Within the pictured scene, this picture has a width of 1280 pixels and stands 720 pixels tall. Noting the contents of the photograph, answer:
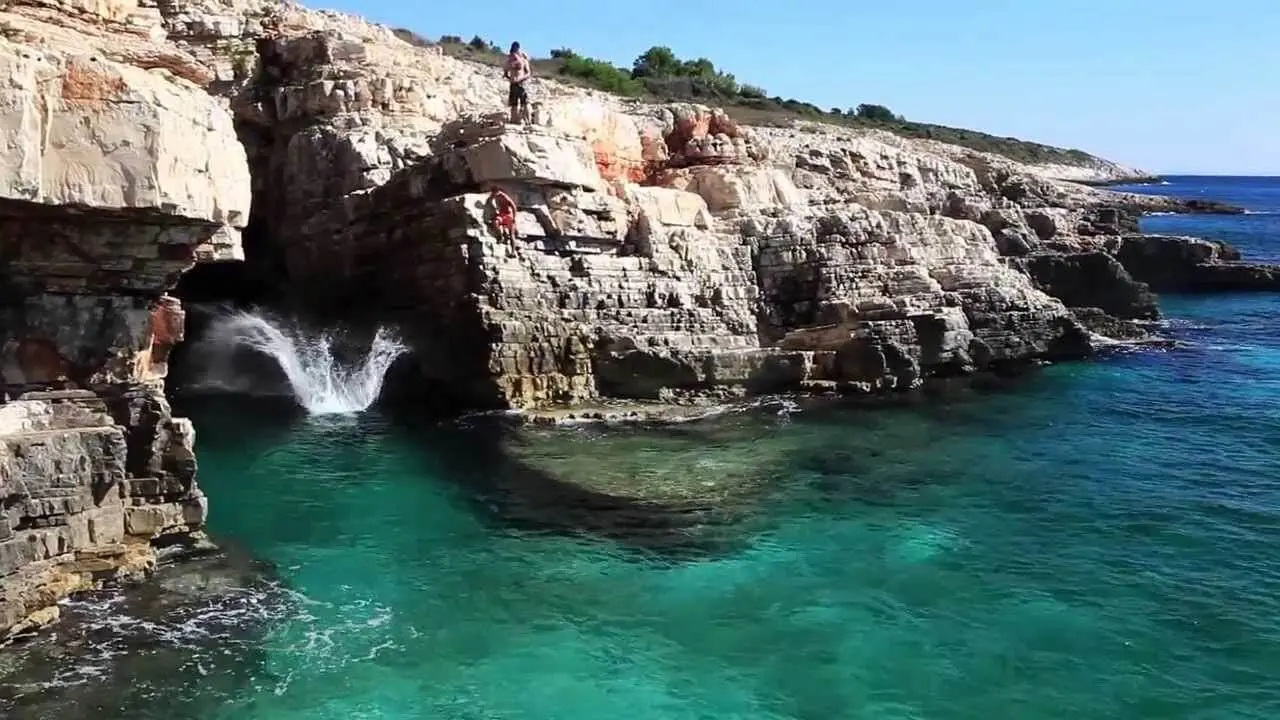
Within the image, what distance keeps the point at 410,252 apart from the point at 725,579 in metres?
13.9

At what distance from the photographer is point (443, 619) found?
41.1ft

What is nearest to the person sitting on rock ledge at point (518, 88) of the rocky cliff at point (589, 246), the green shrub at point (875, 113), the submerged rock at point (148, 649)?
the rocky cliff at point (589, 246)

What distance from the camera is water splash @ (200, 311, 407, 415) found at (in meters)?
25.1

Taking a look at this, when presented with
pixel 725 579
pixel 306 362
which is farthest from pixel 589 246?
pixel 725 579

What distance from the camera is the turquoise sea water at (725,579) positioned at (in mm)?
10836

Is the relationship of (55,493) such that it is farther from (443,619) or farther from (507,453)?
(507,453)

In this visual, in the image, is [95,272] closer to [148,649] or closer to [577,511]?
[148,649]

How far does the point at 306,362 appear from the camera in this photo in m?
25.9

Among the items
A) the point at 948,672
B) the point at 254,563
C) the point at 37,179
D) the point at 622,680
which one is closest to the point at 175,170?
the point at 37,179

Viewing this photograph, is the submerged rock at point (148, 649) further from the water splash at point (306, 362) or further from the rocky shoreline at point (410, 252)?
the water splash at point (306, 362)

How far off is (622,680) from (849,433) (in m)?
12.7

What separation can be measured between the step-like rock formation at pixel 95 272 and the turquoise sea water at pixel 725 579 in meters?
1.09

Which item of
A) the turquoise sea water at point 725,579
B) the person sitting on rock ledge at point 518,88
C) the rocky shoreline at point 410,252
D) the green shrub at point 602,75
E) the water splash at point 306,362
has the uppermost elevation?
the green shrub at point 602,75

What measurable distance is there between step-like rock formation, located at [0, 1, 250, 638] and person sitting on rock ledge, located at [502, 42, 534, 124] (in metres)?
12.2
